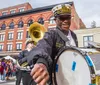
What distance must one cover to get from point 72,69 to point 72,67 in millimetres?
14

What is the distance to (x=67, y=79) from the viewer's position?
1.49 metres

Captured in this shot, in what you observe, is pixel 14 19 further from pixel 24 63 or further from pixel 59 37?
pixel 59 37

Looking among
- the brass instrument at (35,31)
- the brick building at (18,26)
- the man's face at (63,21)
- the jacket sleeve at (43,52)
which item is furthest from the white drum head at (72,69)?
the brick building at (18,26)

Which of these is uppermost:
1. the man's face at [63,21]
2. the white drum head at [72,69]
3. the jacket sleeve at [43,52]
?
the man's face at [63,21]

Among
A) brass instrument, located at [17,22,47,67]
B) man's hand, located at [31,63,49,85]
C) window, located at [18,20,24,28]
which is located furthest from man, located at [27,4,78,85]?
window, located at [18,20,24,28]

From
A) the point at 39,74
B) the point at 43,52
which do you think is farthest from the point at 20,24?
the point at 39,74

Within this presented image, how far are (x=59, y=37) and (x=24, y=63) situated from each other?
2.97 meters

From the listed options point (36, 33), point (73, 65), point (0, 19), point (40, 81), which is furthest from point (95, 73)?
point (0, 19)

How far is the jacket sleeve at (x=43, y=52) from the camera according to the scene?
4.27 feet

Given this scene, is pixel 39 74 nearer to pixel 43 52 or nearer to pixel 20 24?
pixel 43 52

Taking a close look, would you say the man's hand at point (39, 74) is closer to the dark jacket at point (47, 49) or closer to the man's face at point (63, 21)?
the dark jacket at point (47, 49)

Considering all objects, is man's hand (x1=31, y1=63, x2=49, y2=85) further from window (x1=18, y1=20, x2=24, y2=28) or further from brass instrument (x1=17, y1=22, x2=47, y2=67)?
window (x1=18, y1=20, x2=24, y2=28)

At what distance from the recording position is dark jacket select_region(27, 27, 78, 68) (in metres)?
1.31

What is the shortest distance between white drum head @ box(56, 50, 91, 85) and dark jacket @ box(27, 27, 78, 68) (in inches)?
3.4
